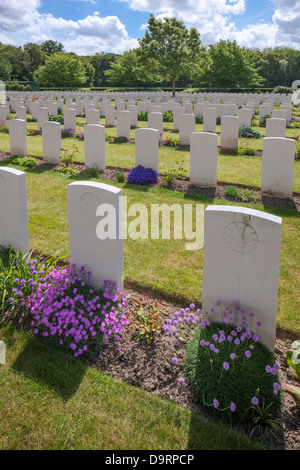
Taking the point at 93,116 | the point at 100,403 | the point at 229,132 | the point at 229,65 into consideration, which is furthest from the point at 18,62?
the point at 100,403

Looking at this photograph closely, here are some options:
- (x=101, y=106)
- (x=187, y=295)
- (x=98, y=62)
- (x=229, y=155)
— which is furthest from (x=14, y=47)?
(x=187, y=295)

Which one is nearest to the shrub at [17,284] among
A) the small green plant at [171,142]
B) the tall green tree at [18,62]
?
the small green plant at [171,142]

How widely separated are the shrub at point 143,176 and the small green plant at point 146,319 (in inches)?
192

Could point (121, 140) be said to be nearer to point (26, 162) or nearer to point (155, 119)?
point (155, 119)

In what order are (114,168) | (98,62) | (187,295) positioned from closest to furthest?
1. (187,295)
2. (114,168)
3. (98,62)

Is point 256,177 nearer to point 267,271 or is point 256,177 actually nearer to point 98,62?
point 267,271

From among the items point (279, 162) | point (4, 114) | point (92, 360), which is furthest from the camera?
point (4, 114)

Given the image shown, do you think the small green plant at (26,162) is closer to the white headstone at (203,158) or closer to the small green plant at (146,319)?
the white headstone at (203,158)

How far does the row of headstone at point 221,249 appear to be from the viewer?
3166 millimetres

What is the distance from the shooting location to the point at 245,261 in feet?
10.7

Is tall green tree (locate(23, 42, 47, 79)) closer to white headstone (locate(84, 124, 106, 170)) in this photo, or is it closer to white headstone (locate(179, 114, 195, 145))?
white headstone (locate(179, 114, 195, 145))

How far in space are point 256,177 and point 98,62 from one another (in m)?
78.4
